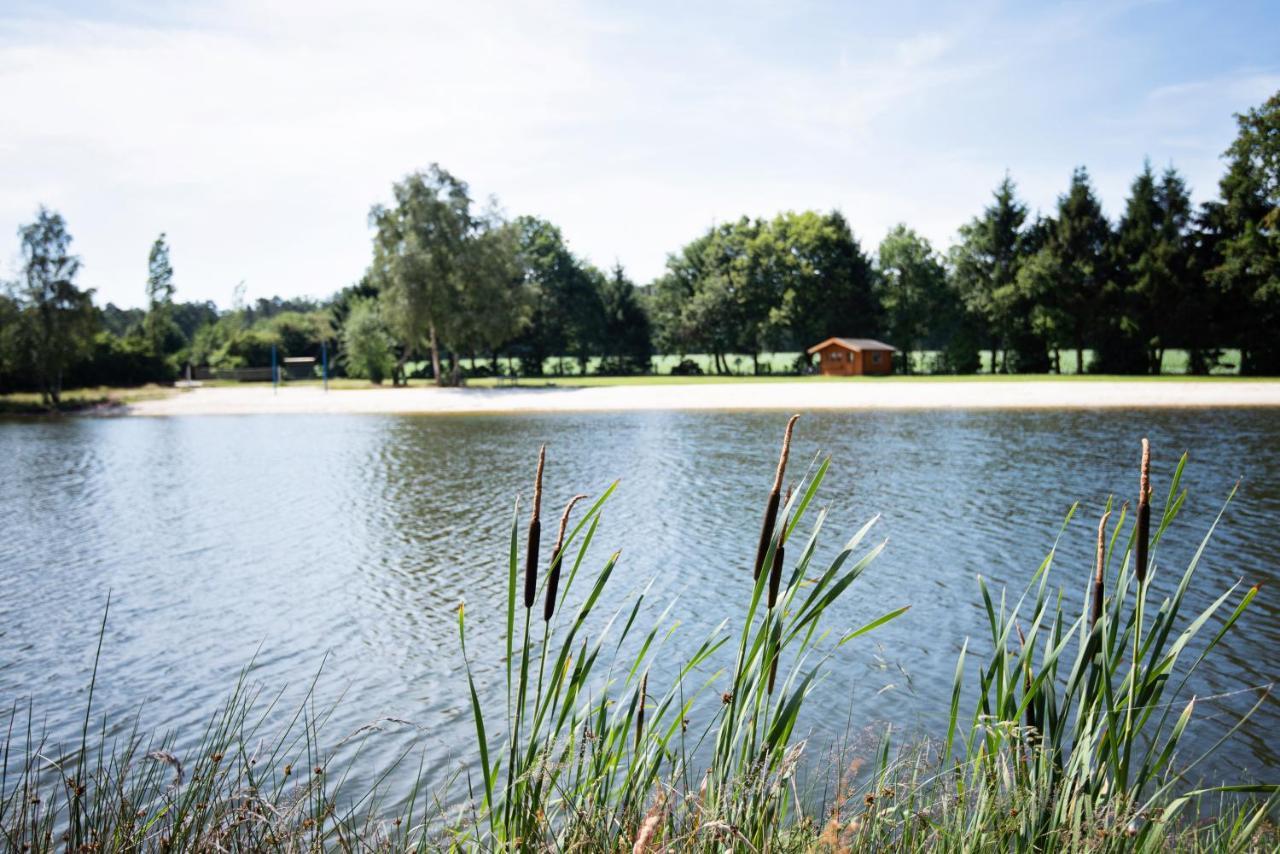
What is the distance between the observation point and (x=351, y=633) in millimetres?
10258

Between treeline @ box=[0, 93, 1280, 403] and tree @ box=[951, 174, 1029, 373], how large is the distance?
0.40 ft

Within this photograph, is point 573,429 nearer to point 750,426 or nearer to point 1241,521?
point 750,426

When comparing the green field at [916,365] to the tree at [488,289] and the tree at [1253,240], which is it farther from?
the tree at [488,289]

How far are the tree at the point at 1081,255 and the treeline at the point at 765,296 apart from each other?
0.12 m

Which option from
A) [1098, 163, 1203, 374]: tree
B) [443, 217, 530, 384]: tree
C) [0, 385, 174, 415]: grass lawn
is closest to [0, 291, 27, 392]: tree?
[0, 385, 174, 415]: grass lawn

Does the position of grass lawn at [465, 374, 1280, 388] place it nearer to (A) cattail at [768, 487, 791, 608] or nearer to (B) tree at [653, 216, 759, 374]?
(B) tree at [653, 216, 759, 374]

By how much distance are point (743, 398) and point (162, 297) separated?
44406 millimetres

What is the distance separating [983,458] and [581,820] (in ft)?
72.4

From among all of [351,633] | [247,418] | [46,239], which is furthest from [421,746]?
[46,239]

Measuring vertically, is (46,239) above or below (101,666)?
above

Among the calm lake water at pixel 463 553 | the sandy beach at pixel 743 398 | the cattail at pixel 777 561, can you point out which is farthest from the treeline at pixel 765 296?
the cattail at pixel 777 561

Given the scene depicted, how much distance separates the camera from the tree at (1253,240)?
46.7 metres

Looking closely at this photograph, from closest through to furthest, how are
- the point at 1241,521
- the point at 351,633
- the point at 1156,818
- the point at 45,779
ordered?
the point at 1156,818 → the point at 45,779 → the point at 351,633 → the point at 1241,521

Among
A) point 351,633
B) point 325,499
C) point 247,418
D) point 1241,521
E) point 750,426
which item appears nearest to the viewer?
point 351,633
